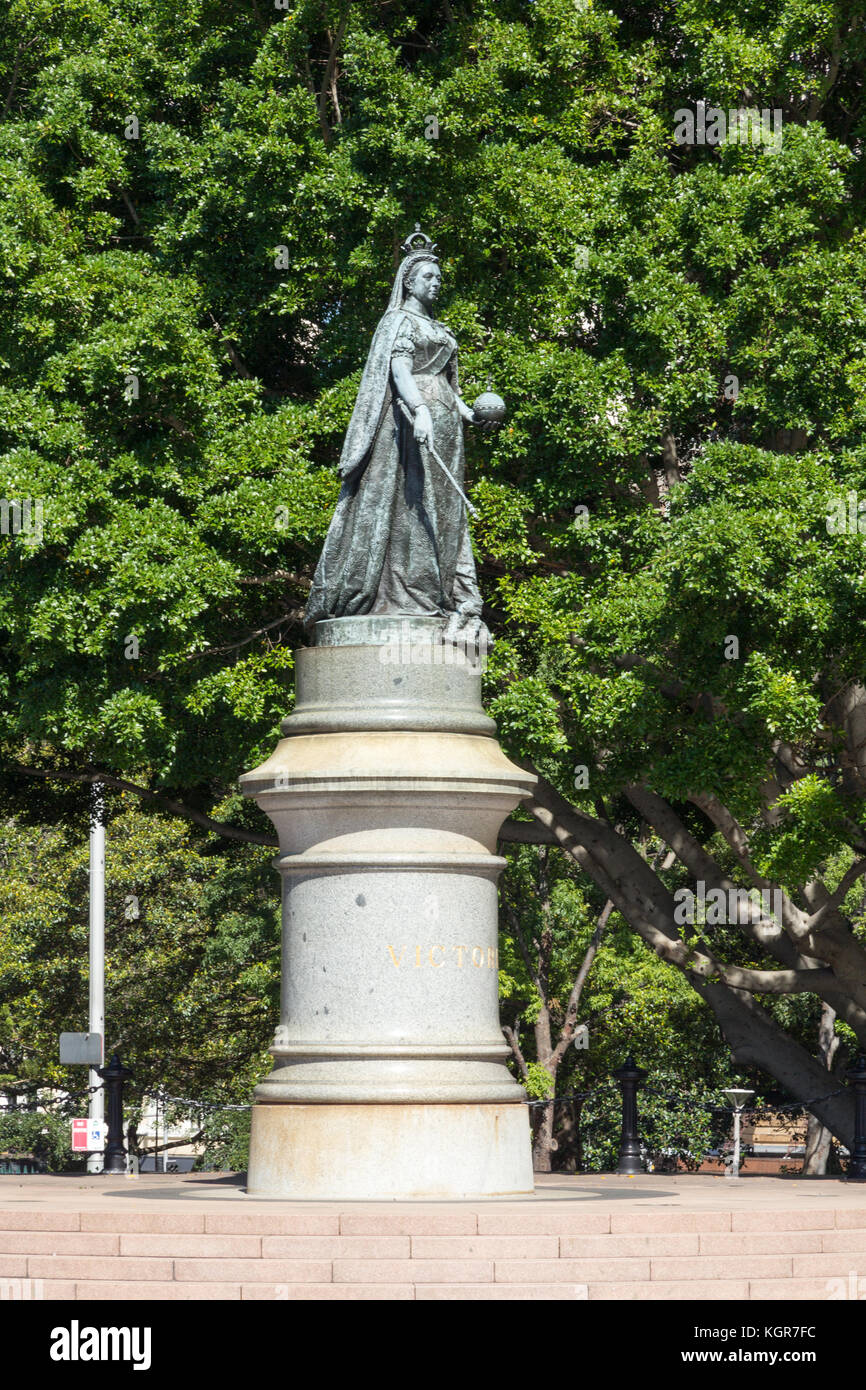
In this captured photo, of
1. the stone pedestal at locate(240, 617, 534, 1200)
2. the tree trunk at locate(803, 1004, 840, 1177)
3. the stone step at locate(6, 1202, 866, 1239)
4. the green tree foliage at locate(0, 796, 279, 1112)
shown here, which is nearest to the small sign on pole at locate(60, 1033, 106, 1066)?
the stone pedestal at locate(240, 617, 534, 1200)

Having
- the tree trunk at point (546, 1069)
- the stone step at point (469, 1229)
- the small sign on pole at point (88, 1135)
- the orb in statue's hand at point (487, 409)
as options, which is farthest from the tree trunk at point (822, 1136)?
the stone step at point (469, 1229)

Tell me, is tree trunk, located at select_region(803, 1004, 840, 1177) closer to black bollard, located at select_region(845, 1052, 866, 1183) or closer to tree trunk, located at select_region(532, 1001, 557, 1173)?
tree trunk, located at select_region(532, 1001, 557, 1173)

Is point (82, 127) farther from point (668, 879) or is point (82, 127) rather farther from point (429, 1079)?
point (668, 879)

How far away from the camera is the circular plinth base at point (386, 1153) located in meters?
11.4

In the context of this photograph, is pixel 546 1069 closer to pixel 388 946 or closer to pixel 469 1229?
pixel 388 946

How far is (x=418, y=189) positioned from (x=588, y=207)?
186cm

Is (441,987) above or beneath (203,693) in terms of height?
beneath

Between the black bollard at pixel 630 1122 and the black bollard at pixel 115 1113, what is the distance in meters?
4.87

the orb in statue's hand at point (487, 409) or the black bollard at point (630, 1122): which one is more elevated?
the orb in statue's hand at point (487, 409)

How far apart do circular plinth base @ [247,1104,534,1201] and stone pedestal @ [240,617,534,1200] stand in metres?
0.01

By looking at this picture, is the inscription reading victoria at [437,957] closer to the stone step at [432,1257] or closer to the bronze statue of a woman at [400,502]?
the stone step at [432,1257]

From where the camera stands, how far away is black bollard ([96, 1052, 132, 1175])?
750 inches
